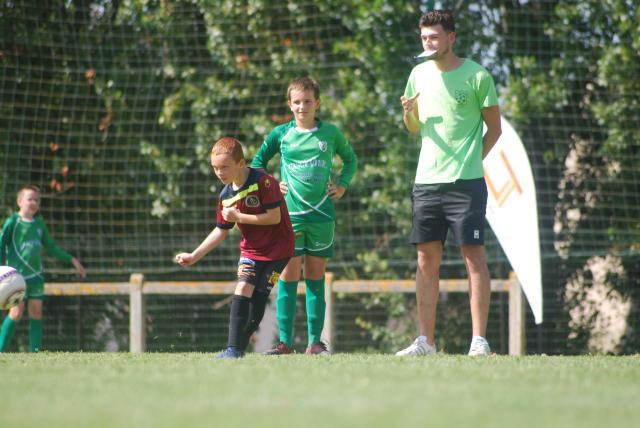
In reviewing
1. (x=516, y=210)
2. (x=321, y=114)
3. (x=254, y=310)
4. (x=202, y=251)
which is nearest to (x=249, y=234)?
(x=202, y=251)

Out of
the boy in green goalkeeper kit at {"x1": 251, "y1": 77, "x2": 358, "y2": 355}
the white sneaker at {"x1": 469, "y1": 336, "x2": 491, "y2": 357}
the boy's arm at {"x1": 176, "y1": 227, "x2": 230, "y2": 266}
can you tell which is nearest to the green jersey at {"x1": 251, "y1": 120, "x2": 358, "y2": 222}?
the boy in green goalkeeper kit at {"x1": 251, "y1": 77, "x2": 358, "y2": 355}

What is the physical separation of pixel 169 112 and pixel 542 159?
3898mm

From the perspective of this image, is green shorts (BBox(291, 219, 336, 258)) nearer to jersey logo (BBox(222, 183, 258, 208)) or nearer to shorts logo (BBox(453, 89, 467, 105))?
jersey logo (BBox(222, 183, 258, 208))

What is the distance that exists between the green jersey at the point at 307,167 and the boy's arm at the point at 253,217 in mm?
637

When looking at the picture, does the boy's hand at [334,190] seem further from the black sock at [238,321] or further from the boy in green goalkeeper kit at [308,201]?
the black sock at [238,321]

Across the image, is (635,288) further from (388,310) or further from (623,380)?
(623,380)

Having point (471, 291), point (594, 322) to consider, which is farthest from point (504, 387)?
point (594, 322)

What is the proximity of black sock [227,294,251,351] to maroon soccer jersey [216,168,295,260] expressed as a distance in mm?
258

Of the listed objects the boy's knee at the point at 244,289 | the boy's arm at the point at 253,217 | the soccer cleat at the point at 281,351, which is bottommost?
the soccer cleat at the point at 281,351

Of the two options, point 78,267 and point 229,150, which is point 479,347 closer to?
point 229,150

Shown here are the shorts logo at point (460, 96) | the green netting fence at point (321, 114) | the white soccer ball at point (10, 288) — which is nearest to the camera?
the shorts logo at point (460, 96)

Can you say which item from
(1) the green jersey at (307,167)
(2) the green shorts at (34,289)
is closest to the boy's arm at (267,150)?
(1) the green jersey at (307,167)

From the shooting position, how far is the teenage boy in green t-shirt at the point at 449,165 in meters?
5.63

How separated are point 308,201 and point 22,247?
368cm
